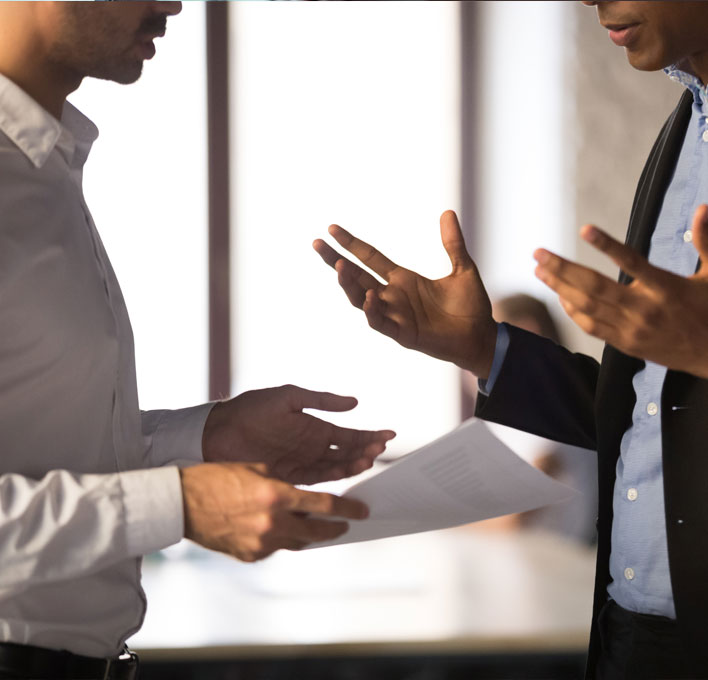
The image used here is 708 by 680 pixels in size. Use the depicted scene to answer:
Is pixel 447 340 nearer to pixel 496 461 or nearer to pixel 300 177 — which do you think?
pixel 496 461

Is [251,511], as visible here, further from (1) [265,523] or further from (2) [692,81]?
(2) [692,81]

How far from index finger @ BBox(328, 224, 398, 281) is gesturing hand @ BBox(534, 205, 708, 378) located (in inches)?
21.1

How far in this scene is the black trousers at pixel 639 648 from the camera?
1.32 meters

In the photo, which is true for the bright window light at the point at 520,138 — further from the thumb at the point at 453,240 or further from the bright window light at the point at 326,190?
the thumb at the point at 453,240

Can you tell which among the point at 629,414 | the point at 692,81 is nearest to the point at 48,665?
the point at 629,414

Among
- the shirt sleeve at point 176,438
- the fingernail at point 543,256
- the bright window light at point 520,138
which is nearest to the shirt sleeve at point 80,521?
the shirt sleeve at point 176,438

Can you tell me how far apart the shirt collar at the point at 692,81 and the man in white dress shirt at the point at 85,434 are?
2.53ft

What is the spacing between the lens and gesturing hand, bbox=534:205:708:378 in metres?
0.97

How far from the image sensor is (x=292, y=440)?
1.44 meters

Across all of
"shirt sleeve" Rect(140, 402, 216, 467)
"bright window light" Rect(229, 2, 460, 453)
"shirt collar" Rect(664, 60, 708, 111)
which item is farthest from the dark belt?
"bright window light" Rect(229, 2, 460, 453)

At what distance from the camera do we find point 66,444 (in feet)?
3.91

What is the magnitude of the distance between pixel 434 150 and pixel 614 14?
3005mm

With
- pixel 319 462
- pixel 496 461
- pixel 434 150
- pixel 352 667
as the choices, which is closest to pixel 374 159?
pixel 434 150

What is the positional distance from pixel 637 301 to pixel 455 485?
30 cm
